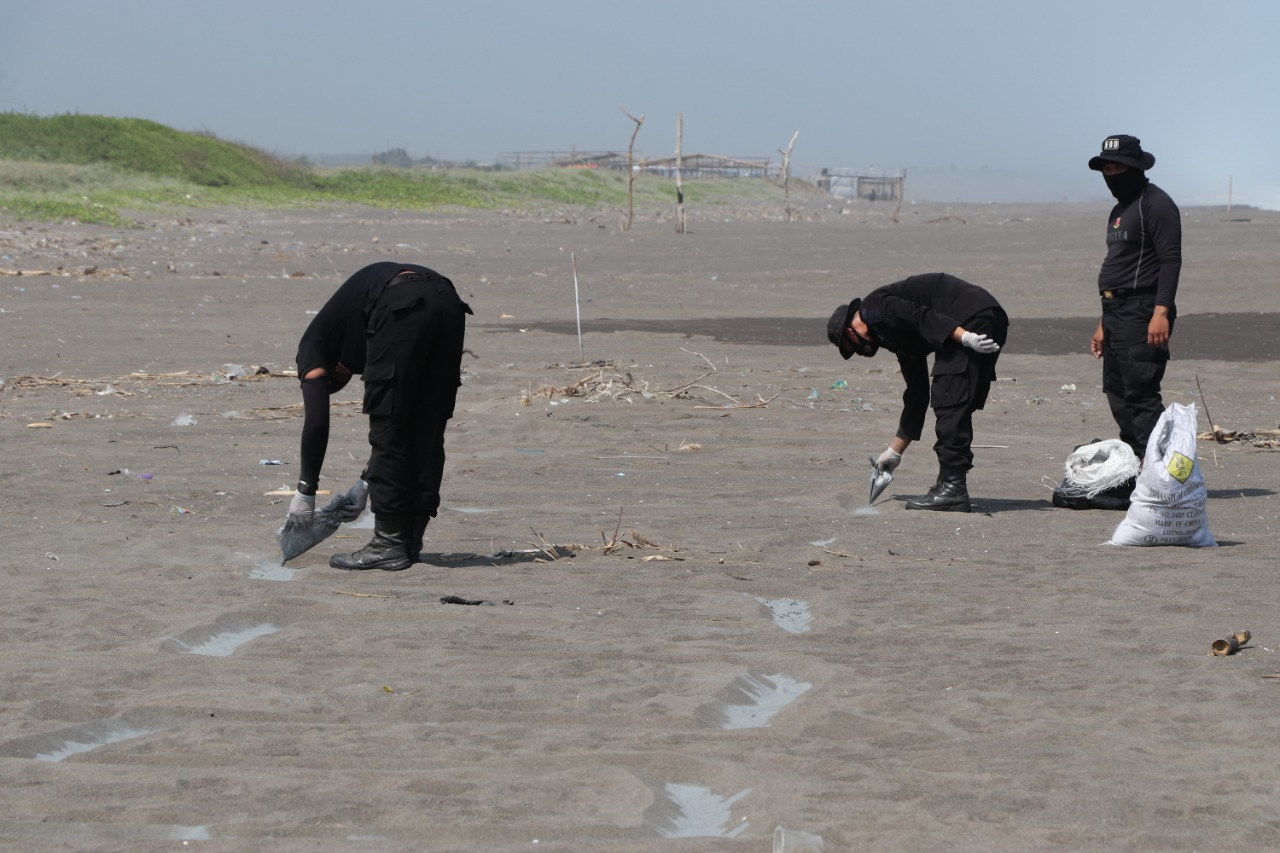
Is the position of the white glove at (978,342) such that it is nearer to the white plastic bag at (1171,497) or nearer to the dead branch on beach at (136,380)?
the white plastic bag at (1171,497)

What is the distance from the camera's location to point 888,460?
7609 millimetres

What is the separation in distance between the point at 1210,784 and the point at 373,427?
3.68 meters

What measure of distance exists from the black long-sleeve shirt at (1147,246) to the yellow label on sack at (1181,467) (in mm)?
1132

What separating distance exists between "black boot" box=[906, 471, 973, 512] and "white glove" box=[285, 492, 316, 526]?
3.14 metres

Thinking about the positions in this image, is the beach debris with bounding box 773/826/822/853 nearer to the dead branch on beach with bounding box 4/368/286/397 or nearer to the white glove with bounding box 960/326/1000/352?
the white glove with bounding box 960/326/1000/352

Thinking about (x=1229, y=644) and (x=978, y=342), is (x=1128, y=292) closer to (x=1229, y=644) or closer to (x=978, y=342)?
(x=978, y=342)

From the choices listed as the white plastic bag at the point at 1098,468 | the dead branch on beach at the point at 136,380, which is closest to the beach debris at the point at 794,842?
the white plastic bag at the point at 1098,468

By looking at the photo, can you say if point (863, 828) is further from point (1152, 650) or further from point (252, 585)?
point (252, 585)

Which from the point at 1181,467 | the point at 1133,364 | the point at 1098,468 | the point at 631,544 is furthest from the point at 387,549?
the point at 1133,364

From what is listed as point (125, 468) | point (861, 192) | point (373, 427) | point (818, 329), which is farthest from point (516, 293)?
point (861, 192)

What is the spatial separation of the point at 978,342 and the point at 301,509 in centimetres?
334

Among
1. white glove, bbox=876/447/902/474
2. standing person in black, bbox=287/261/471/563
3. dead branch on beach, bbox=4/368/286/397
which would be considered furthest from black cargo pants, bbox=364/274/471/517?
dead branch on beach, bbox=4/368/286/397

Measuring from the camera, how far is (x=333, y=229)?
35094 millimetres

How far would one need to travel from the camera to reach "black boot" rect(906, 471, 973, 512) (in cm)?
748
